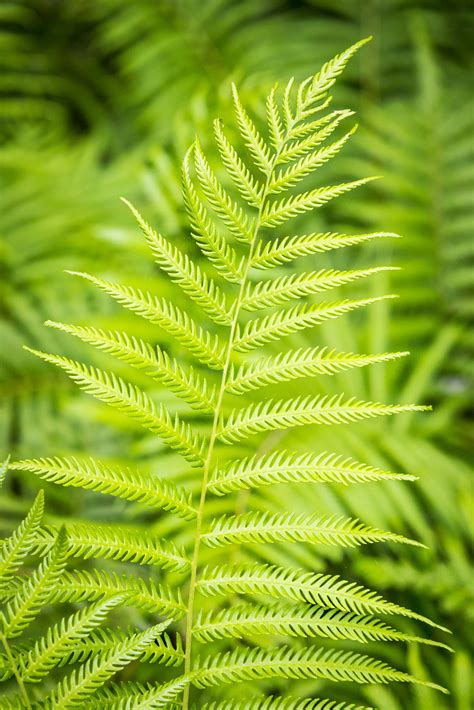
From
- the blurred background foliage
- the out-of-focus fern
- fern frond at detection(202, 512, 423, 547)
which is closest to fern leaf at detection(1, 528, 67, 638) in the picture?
the out-of-focus fern

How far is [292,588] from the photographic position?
497 millimetres

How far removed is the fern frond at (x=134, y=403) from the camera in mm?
486

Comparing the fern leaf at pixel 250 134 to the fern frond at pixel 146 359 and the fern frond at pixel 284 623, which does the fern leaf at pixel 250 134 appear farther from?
the fern frond at pixel 284 623

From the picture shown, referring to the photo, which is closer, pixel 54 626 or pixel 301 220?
pixel 54 626

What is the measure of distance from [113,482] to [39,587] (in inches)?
3.1

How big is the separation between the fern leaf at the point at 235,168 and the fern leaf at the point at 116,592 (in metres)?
0.27

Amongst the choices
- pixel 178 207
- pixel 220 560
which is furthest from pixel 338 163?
pixel 220 560

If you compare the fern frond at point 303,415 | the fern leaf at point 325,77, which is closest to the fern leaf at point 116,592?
the fern frond at point 303,415

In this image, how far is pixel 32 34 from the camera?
2.62 m

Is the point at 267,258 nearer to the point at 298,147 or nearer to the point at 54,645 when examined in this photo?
the point at 298,147

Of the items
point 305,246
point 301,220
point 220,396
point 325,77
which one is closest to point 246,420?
point 220,396

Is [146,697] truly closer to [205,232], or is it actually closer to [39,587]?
[39,587]

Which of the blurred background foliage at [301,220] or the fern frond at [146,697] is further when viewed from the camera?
the blurred background foliage at [301,220]

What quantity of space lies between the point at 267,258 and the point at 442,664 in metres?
0.75
